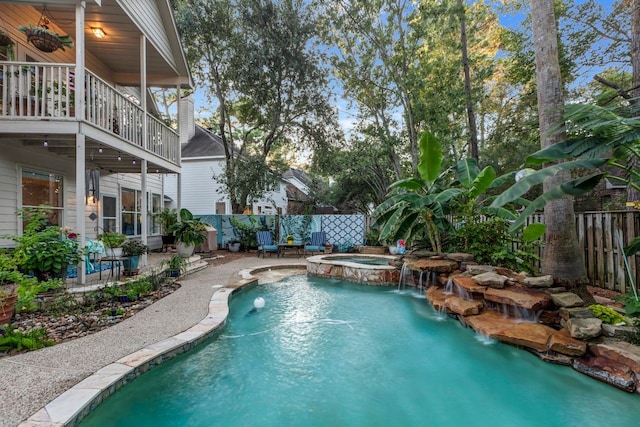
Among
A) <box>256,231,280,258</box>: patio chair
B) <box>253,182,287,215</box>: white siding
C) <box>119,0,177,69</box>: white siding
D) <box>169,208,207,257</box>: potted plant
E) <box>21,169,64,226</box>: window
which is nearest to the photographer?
<box>21,169,64,226</box>: window

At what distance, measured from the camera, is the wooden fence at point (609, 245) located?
4.89m

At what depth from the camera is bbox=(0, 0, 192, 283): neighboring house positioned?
5.54 m

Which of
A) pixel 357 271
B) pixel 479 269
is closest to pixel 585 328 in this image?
pixel 479 269

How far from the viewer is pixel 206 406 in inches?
116

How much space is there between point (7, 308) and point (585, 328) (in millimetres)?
7259

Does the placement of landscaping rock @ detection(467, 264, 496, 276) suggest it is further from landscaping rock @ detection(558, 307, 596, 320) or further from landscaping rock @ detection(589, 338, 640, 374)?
landscaping rock @ detection(589, 338, 640, 374)

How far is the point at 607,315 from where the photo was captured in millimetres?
3781

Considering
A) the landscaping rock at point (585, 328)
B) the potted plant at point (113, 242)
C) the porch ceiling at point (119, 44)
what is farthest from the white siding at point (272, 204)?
the landscaping rock at point (585, 328)

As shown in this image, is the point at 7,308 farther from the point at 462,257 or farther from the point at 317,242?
the point at 317,242

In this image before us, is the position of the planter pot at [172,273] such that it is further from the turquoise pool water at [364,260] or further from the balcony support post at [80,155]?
the turquoise pool water at [364,260]

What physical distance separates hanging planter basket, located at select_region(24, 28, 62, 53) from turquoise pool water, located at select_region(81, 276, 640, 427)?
20.6 ft

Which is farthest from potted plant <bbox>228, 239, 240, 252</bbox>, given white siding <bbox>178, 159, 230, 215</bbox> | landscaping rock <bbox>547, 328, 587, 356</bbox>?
landscaping rock <bbox>547, 328, 587, 356</bbox>

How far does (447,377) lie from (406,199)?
3672mm

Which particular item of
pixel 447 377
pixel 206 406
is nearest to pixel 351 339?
pixel 447 377
